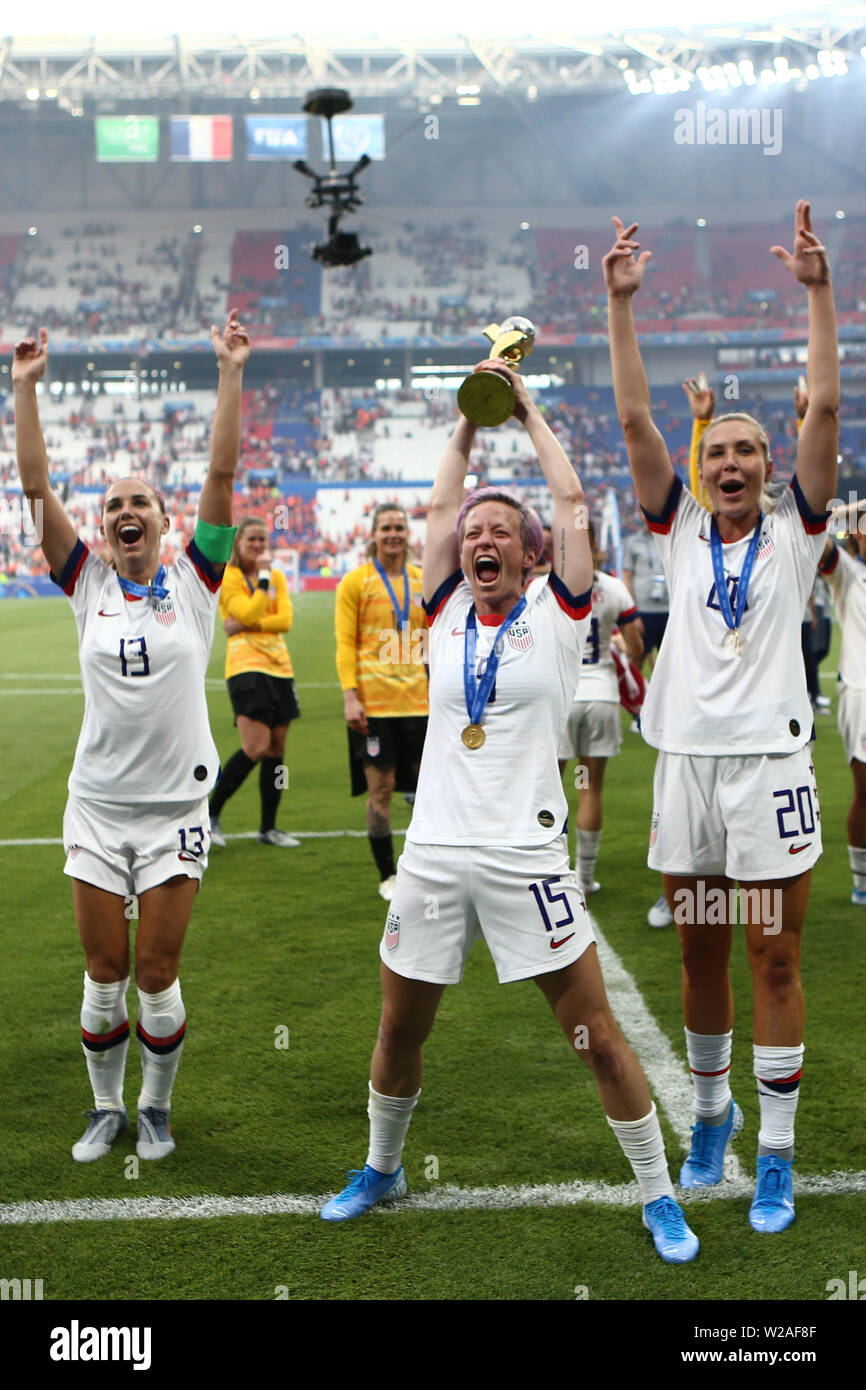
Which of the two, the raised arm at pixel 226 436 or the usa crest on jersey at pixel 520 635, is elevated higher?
the raised arm at pixel 226 436

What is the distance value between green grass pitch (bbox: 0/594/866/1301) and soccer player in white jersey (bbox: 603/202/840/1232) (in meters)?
0.43

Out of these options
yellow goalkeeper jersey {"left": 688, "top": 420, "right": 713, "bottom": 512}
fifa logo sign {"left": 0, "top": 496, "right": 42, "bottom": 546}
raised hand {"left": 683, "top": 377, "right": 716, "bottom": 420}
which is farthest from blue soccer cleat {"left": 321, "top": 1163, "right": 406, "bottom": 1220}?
fifa logo sign {"left": 0, "top": 496, "right": 42, "bottom": 546}

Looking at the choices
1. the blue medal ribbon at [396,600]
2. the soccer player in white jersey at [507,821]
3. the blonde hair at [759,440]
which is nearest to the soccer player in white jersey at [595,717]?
the blue medal ribbon at [396,600]

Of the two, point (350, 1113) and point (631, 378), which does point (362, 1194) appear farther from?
point (631, 378)

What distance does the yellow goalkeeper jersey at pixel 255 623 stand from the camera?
26.7 feet

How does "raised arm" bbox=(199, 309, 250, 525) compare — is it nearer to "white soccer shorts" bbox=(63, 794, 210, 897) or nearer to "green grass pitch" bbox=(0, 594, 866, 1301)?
"white soccer shorts" bbox=(63, 794, 210, 897)

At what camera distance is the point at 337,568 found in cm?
4394

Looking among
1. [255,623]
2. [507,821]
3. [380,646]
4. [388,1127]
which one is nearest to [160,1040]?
[388,1127]

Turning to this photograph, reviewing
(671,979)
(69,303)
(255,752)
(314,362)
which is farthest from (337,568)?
(671,979)

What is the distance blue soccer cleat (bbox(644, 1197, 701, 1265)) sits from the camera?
3.25 m

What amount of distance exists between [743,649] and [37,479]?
90.1 inches

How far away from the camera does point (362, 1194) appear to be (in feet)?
11.6

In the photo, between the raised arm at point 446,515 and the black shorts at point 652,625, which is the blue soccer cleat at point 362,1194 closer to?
the raised arm at point 446,515

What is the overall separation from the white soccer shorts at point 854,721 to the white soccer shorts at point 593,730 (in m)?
1.23
